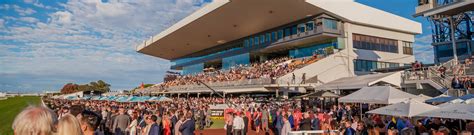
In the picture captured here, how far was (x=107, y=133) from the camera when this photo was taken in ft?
49.2

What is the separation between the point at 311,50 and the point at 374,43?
7488 millimetres

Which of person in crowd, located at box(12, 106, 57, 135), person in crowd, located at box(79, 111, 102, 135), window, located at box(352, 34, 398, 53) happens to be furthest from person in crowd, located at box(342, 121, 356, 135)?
window, located at box(352, 34, 398, 53)

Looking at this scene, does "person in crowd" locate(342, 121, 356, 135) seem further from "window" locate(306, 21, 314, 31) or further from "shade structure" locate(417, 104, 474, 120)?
"window" locate(306, 21, 314, 31)

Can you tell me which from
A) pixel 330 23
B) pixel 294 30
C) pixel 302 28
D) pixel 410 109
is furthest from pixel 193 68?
pixel 410 109

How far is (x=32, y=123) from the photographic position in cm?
270

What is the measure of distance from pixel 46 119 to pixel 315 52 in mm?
41920

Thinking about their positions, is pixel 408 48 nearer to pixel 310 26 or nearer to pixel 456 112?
pixel 310 26

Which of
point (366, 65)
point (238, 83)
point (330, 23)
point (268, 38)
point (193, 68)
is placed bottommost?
point (238, 83)

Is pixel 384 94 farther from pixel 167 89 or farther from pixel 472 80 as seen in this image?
pixel 167 89

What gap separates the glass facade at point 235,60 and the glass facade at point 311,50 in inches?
312

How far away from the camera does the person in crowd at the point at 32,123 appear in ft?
8.85

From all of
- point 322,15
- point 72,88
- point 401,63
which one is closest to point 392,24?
point 401,63

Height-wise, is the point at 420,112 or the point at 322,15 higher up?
the point at 322,15

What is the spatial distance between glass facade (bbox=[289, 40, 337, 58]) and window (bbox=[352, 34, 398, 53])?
295 cm
